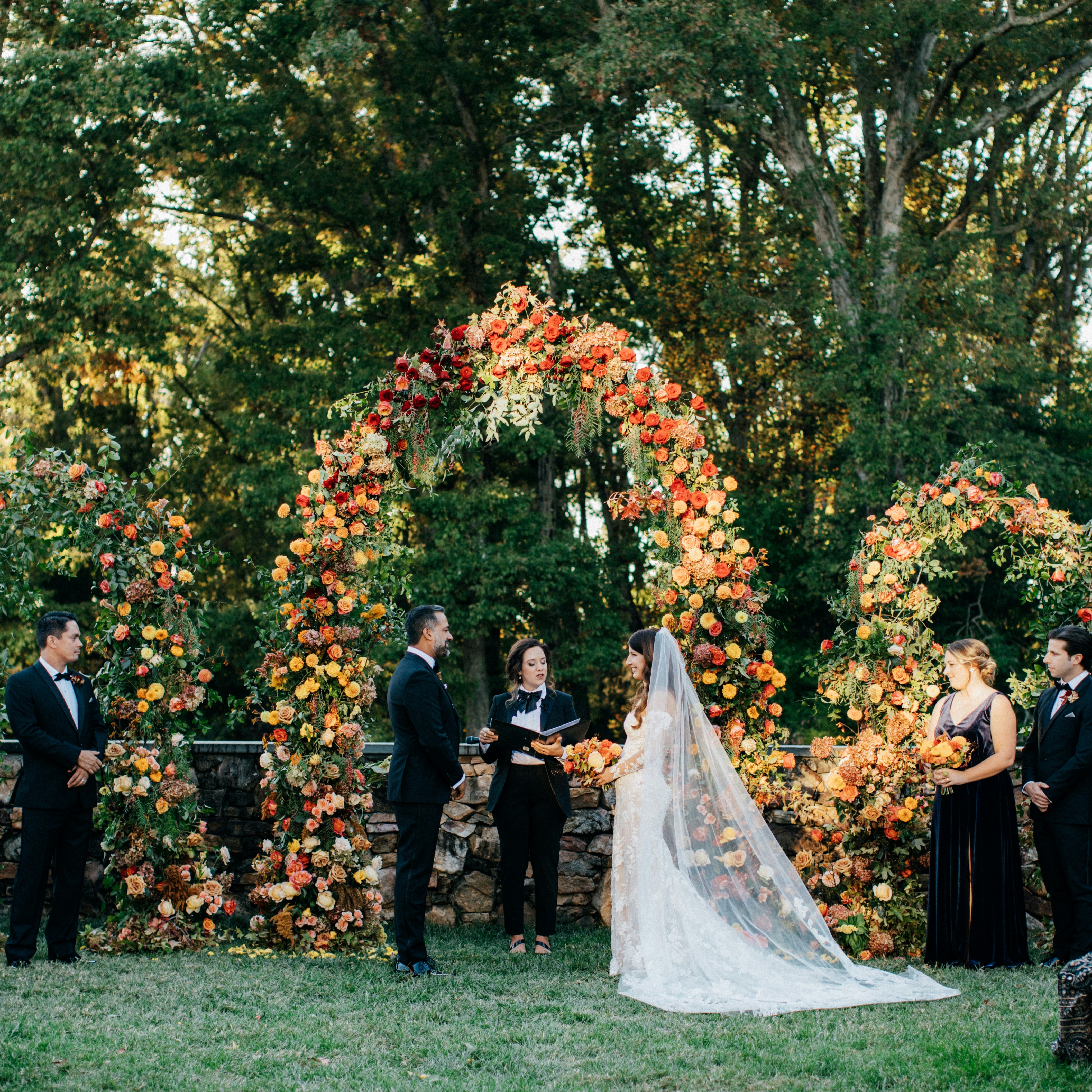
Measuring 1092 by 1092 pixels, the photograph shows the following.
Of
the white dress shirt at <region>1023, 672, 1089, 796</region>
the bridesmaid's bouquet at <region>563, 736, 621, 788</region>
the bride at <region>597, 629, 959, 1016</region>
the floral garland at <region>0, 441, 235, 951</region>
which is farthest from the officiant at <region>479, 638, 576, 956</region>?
the white dress shirt at <region>1023, 672, 1089, 796</region>

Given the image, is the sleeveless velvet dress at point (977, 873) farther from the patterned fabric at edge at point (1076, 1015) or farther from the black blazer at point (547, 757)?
the black blazer at point (547, 757)

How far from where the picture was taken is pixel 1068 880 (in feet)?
18.5

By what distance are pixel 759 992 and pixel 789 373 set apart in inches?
515

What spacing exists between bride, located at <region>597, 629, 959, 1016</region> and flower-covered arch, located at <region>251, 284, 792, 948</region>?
55 centimetres

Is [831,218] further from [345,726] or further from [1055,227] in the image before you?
[345,726]

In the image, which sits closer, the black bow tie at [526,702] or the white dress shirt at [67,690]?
the white dress shirt at [67,690]

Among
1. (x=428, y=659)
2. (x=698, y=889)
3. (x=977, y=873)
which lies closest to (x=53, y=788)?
(x=428, y=659)

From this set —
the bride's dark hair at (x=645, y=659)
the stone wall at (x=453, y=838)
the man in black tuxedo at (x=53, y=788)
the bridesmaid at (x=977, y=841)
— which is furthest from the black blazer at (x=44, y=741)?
the bridesmaid at (x=977, y=841)

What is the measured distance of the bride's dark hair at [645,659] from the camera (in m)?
5.82

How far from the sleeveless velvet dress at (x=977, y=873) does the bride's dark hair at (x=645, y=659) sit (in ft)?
5.31

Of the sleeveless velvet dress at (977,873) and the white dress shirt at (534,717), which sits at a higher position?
the white dress shirt at (534,717)

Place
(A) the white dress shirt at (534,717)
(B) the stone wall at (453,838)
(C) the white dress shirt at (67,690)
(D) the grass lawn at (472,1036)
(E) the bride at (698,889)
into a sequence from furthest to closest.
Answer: (B) the stone wall at (453,838)
(A) the white dress shirt at (534,717)
(C) the white dress shirt at (67,690)
(E) the bride at (698,889)
(D) the grass lawn at (472,1036)

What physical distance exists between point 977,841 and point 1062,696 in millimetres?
865

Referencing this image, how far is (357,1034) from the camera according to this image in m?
4.41
